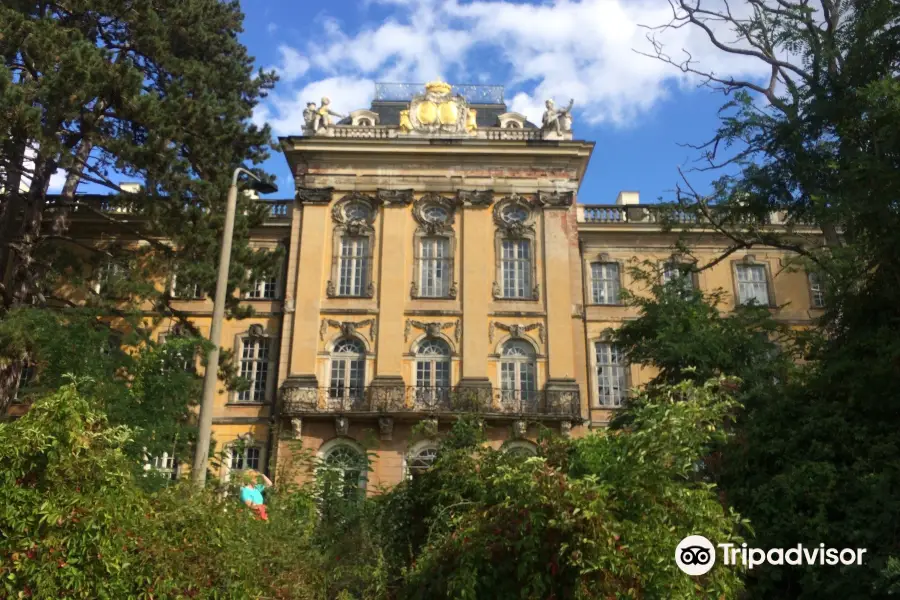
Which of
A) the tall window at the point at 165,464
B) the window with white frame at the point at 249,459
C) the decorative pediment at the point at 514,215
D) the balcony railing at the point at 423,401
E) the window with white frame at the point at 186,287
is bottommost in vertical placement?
the tall window at the point at 165,464

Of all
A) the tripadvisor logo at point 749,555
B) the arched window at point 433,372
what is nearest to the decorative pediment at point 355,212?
the arched window at point 433,372

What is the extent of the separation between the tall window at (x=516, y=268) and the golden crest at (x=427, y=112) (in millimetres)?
5233

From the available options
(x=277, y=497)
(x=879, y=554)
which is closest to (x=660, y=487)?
(x=879, y=554)

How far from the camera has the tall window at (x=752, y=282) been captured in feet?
91.2

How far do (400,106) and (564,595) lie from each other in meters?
26.8

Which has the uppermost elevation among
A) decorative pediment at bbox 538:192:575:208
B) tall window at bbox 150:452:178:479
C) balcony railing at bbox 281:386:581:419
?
decorative pediment at bbox 538:192:575:208

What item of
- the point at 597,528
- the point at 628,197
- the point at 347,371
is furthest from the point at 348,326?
the point at 597,528

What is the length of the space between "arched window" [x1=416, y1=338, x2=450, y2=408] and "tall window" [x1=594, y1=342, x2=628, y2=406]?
17.3ft

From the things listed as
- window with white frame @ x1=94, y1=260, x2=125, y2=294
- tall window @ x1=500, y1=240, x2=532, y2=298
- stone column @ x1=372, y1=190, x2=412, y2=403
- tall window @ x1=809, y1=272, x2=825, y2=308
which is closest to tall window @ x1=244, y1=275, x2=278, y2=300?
stone column @ x1=372, y1=190, x2=412, y2=403

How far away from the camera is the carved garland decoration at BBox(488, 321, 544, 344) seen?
25.2m

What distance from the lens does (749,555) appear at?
26.5ft

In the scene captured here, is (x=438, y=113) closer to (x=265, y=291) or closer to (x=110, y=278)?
(x=265, y=291)

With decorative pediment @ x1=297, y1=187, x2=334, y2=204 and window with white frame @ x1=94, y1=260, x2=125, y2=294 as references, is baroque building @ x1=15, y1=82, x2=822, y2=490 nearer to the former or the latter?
decorative pediment @ x1=297, y1=187, x2=334, y2=204

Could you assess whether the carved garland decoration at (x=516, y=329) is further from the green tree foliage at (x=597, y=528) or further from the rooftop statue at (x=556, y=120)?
the green tree foliage at (x=597, y=528)
